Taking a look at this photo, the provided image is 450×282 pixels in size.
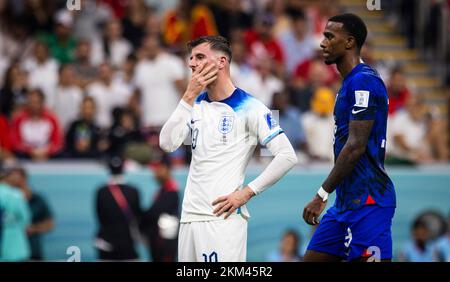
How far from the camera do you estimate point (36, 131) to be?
17.3 meters

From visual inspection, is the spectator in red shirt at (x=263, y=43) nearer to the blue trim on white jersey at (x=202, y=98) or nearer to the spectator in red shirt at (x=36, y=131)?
the spectator in red shirt at (x=36, y=131)

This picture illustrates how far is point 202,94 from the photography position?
10.1 meters

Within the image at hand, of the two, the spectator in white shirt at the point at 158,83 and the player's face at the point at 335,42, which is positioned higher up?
the player's face at the point at 335,42

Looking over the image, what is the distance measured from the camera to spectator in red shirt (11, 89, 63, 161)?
56.5 feet

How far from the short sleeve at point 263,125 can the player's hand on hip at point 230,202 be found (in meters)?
0.46

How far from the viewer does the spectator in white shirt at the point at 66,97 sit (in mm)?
17422

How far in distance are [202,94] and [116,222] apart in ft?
20.0

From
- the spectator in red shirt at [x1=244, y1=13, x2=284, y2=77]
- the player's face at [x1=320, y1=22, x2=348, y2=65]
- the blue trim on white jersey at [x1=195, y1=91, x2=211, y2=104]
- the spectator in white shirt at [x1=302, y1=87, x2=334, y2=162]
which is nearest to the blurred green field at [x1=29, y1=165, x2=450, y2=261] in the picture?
the spectator in white shirt at [x1=302, y1=87, x2=334, y2=162]

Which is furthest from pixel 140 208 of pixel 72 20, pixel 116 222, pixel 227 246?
pixel 227 246

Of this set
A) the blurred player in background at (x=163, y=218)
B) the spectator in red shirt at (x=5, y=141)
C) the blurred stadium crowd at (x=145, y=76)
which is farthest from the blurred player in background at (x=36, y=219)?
the blurred player in background at (x=163, y=218)

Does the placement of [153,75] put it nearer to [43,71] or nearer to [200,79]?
[43,71]

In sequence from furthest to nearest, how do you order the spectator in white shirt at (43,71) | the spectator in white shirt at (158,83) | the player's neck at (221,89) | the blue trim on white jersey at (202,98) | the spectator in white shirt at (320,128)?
the spectator in white shirt at (43,71) → the spectator in white shirt at (158,83) → the spectator in white shirt at (320,128) → the blue trim on white jersey at (202,98) → the player's neck at (221,89)

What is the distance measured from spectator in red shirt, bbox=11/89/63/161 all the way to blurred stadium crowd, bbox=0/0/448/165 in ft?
0.05
